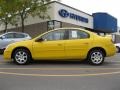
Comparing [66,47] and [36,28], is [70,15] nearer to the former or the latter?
[36,28]

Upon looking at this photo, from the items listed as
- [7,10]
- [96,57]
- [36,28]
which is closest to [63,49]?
[96,57]

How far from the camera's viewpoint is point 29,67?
13.9 metres

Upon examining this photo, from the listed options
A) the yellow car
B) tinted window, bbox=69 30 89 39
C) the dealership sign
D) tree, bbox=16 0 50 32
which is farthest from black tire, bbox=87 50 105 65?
the dealership sign

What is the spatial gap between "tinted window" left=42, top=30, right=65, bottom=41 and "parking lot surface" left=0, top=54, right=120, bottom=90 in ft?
3.44

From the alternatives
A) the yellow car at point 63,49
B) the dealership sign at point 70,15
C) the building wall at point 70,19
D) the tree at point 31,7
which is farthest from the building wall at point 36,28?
the yellow car at point 63,49

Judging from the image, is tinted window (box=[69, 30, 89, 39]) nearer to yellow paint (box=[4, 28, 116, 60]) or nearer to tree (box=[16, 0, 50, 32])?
yellow paint (box=[4, 28, 116, 60])

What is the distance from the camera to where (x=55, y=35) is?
584 inches

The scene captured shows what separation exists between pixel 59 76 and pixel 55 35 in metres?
3.51

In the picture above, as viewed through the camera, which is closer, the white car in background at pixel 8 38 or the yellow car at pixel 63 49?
the yellow car at pixel 63 49

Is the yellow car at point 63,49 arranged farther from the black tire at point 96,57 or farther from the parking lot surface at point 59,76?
the parking lot surface at point 59,76

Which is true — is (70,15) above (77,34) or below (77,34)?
above

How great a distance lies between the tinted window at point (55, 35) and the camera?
14.7 meters

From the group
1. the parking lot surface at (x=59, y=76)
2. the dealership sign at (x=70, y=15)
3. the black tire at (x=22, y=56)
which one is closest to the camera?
the parking lot surface at (x=59, y=76)

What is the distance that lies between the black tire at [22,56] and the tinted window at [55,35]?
3.09ft
